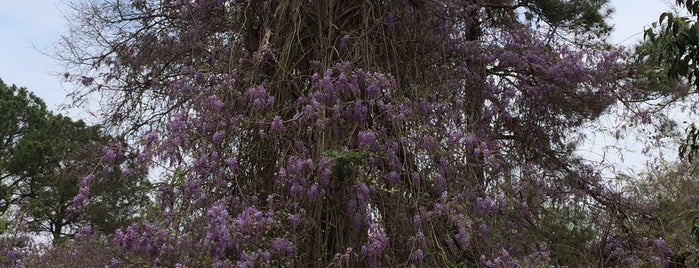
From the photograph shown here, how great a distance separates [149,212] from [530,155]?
3576mm

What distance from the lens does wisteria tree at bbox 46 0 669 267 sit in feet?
12.8

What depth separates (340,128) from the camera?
4227 millimetres

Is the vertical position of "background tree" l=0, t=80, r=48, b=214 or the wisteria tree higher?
"background tree" l=0, t=80, r=48, b=214

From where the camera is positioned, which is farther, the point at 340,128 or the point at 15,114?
the point at 15,114

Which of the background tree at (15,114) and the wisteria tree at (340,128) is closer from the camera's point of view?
the wisteria tree at (340,128)

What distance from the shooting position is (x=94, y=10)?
636 cm

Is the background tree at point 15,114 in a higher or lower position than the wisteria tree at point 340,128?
higher

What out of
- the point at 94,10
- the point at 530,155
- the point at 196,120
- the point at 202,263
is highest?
the point at 94,10

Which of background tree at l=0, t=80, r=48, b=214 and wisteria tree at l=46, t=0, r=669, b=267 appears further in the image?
background tree at l=0, t=80, r=48, b=214

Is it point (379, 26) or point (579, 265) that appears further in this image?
point (579, 265)

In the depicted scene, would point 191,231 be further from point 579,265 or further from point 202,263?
point 579,265

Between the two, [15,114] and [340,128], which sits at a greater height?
[15,114]

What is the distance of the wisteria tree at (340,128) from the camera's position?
389 centimetres

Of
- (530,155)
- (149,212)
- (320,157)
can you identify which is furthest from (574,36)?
(149,212)
